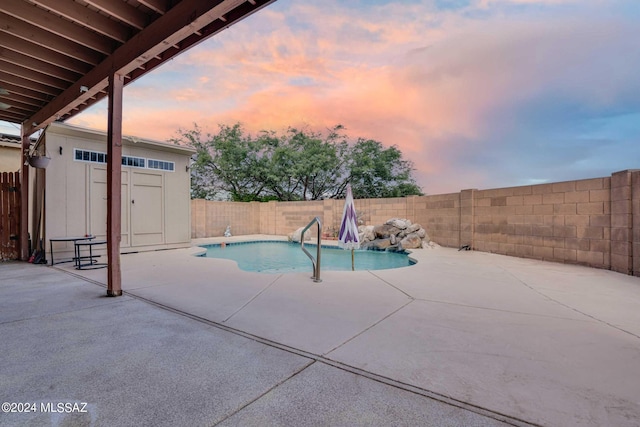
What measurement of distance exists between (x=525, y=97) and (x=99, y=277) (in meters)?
11.4

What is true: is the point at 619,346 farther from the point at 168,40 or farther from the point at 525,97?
the point at 525,97

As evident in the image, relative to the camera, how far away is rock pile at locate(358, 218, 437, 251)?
827 cm

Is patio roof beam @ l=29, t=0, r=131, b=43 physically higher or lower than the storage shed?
higher

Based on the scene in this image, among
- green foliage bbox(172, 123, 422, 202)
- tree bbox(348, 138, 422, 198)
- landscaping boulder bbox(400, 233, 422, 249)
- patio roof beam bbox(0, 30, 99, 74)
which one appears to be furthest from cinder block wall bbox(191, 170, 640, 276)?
patio roof beam bbox(0, 30, 99, 74)

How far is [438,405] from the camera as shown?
1.36 metres

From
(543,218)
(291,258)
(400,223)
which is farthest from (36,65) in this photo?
(543,218)

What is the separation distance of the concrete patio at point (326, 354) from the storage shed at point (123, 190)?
291 centimetres

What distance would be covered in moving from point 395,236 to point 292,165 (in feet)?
29.5

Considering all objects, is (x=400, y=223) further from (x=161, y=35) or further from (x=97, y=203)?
(x=97, y=203)

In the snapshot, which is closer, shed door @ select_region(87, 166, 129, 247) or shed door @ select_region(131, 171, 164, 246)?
shed door @ select_region(87, 166, 129, 247)

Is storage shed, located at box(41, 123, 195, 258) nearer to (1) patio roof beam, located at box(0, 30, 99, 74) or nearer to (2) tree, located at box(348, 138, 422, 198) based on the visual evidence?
(1) patio roof beam, located at box(0, 30, 99, 74)

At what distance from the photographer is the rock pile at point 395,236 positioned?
27.1 ft

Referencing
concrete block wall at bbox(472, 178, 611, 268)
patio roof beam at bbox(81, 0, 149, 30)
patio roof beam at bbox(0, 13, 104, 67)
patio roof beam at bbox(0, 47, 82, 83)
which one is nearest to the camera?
patio roof beam at bbox(81, 0, 149, 30)

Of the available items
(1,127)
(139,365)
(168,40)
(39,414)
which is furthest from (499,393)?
(1,127)
